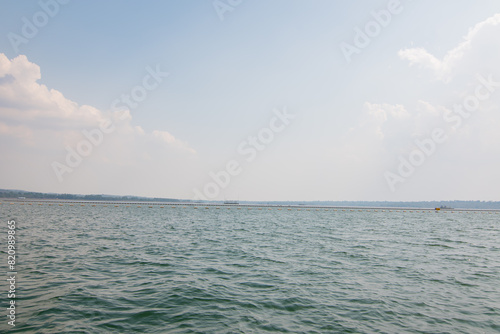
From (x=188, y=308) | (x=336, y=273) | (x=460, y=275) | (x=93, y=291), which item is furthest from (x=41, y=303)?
(x=460, y=275)

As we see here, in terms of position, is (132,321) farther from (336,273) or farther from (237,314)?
(336,273)

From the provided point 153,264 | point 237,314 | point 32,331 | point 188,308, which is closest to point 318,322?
point 237,314

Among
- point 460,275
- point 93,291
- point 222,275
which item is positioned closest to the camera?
point 93,291

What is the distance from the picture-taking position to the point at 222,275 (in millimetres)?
24438

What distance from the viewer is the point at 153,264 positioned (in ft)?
90.3

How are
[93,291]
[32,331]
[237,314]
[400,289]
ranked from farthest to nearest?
[400,289]
[93,291]
[237,314]
[32,331]

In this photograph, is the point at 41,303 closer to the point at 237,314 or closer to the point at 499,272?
the point at 237,314

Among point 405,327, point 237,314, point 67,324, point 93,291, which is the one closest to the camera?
point 67,324

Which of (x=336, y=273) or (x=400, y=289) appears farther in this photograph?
(x=336, y=273)

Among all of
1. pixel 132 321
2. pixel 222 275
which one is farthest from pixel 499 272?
pixel 132 321

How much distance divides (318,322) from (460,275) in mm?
18558

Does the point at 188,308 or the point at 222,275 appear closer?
the point at 188,308

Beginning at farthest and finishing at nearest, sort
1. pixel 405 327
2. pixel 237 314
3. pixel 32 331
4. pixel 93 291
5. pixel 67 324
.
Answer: pixel 93 291 < pixel 237 314 < pixel 405 327 < pixel 67 324 < pixel 32 331

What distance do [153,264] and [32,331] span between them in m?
14.7
